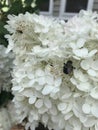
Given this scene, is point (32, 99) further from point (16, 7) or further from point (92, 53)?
point (16, 7)

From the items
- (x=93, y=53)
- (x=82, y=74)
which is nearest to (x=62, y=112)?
(x=82, y=74)

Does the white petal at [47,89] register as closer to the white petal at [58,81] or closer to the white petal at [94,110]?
the white petal at [58,81]

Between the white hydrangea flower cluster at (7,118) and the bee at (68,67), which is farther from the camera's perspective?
the white hydrangea flower cluster at (7,118)

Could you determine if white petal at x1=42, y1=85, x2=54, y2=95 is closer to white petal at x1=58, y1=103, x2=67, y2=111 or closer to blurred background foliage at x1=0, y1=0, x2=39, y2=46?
white petal at x1=58, y1=103, x2=67, y2=111

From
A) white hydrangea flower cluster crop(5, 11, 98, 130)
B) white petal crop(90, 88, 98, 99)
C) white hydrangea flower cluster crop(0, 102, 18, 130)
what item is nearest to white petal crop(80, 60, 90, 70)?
white hydrangea flower cluster crop(5, 11, 98, 130)

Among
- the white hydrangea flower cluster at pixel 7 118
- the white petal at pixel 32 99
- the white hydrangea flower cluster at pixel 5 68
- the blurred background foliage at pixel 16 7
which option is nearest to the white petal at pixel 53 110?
the white petal at pixel 32 99

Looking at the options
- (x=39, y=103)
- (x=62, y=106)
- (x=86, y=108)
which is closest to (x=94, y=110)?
(x=86, y=108)
